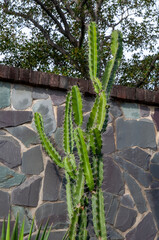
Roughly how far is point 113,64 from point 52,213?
1.56 meters

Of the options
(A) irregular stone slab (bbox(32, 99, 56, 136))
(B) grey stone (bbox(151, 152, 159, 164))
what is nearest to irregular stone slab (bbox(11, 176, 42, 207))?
(A) irregular stone slab (bbox(32, 99, 56, 136))

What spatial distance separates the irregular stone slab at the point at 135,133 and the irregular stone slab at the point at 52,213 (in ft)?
3.12

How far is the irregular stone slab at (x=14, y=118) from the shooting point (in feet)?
13.2

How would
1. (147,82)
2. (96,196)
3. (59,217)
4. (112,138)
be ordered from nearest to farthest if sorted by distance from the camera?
(96,196), (59,217), (112,138), (147,82)

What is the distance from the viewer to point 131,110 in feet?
15.3

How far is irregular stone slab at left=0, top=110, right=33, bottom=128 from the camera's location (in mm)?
4020

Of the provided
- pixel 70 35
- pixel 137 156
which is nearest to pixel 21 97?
pixel 137 156

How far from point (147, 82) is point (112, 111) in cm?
621

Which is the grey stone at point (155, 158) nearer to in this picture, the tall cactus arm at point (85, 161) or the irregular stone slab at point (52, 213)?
the irregular stone slab at point (52, 213)

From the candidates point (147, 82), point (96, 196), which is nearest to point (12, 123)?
point (96, 196)

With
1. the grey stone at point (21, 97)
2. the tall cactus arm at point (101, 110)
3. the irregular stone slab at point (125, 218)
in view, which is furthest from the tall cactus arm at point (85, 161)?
the irregular stone slab at point (125, 218)

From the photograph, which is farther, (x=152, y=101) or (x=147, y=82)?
(x=147, y=82)

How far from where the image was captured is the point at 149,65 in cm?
1113

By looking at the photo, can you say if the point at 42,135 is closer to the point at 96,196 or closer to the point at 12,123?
the point at 12,123
